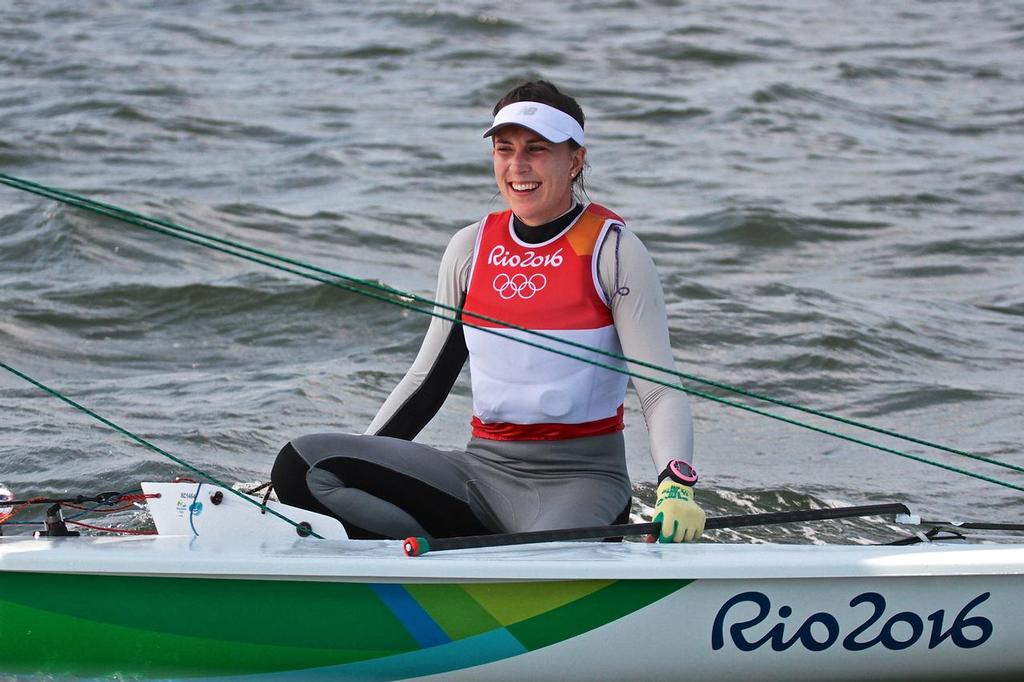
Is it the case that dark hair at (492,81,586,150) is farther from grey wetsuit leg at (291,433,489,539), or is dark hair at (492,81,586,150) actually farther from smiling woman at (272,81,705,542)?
grey wetsuit leg at (291,433,489,539)

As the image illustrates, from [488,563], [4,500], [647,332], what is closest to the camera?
[488,563]

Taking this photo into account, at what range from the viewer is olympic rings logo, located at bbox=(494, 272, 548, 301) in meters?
2.75

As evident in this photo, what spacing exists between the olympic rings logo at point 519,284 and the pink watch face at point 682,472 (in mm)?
431

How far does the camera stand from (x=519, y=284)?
277cm

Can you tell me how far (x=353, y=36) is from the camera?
12.3 metres

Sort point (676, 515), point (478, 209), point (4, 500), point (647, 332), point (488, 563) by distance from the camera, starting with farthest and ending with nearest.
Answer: point (478, 209), point (4, 500), point (647, 332), point (676, 515), point (488, 563)

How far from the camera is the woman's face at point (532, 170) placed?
2.72m

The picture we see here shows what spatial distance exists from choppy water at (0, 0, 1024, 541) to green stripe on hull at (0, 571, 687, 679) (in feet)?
5.42

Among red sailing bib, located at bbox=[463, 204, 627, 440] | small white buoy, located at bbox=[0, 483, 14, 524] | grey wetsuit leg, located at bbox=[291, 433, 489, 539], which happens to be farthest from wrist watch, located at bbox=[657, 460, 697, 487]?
small white buoy, located at bbox=[0, 483, 14, 524]

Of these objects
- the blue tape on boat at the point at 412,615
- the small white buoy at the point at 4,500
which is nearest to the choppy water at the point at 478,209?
the small white buoy at the point at 4,500

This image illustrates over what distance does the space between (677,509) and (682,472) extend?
0.22 feet

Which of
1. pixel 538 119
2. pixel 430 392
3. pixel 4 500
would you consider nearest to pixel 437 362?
pixel 430 392

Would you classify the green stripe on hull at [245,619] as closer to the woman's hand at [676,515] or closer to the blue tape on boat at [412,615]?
the blue tape on boat at [412,615]

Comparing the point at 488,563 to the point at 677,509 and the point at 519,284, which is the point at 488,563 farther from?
the point at 519,284
